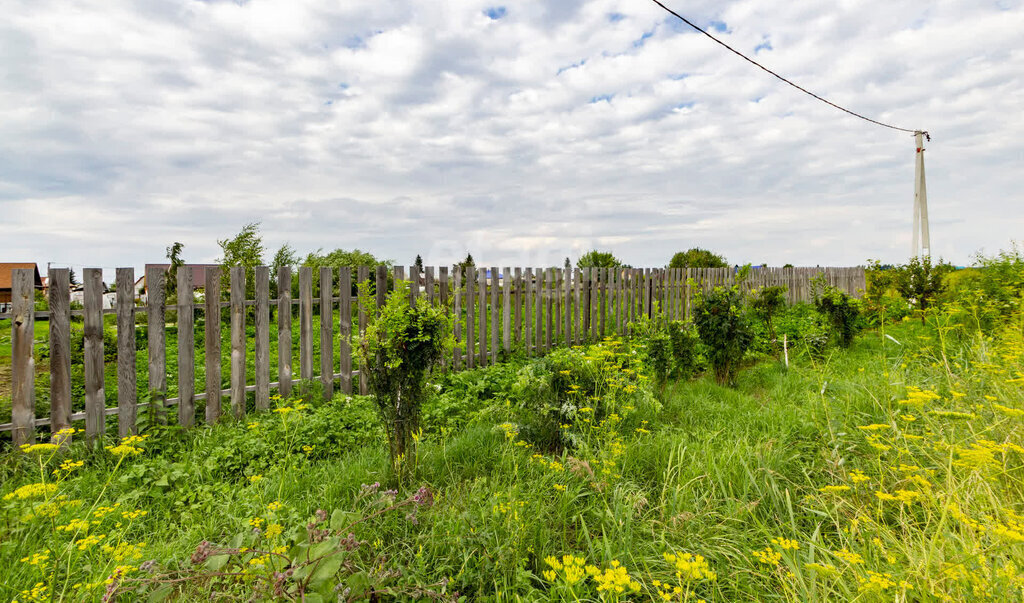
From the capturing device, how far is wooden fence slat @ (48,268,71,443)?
4059 millimetres

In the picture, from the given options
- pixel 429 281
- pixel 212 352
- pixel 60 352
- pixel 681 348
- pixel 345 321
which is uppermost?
pixel 429 281

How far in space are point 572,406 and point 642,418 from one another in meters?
1.01

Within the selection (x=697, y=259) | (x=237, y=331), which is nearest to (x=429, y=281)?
(x=237, y=331)

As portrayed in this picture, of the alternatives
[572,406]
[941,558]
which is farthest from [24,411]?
[941,558]

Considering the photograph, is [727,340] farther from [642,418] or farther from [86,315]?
[86,315]

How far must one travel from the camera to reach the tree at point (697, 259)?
18656 mm

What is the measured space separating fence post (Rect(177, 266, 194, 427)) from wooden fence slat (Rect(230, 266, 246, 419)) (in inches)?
14.3

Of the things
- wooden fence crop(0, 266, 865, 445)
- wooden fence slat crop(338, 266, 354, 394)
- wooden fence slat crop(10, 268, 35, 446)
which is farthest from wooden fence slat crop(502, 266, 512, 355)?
wooden fence slat crop(10, 268, 35, 446)

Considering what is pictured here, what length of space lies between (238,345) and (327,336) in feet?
2.89

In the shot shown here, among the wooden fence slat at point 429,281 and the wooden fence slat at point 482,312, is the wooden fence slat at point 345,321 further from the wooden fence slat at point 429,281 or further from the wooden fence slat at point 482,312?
the wooden fence slat at point 482,312

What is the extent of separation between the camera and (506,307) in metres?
7.67

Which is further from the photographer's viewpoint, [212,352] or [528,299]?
[528,299]

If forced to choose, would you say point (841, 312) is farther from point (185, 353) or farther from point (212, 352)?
point (185, 353)

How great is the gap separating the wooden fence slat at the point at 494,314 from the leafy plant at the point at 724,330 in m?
2.85
